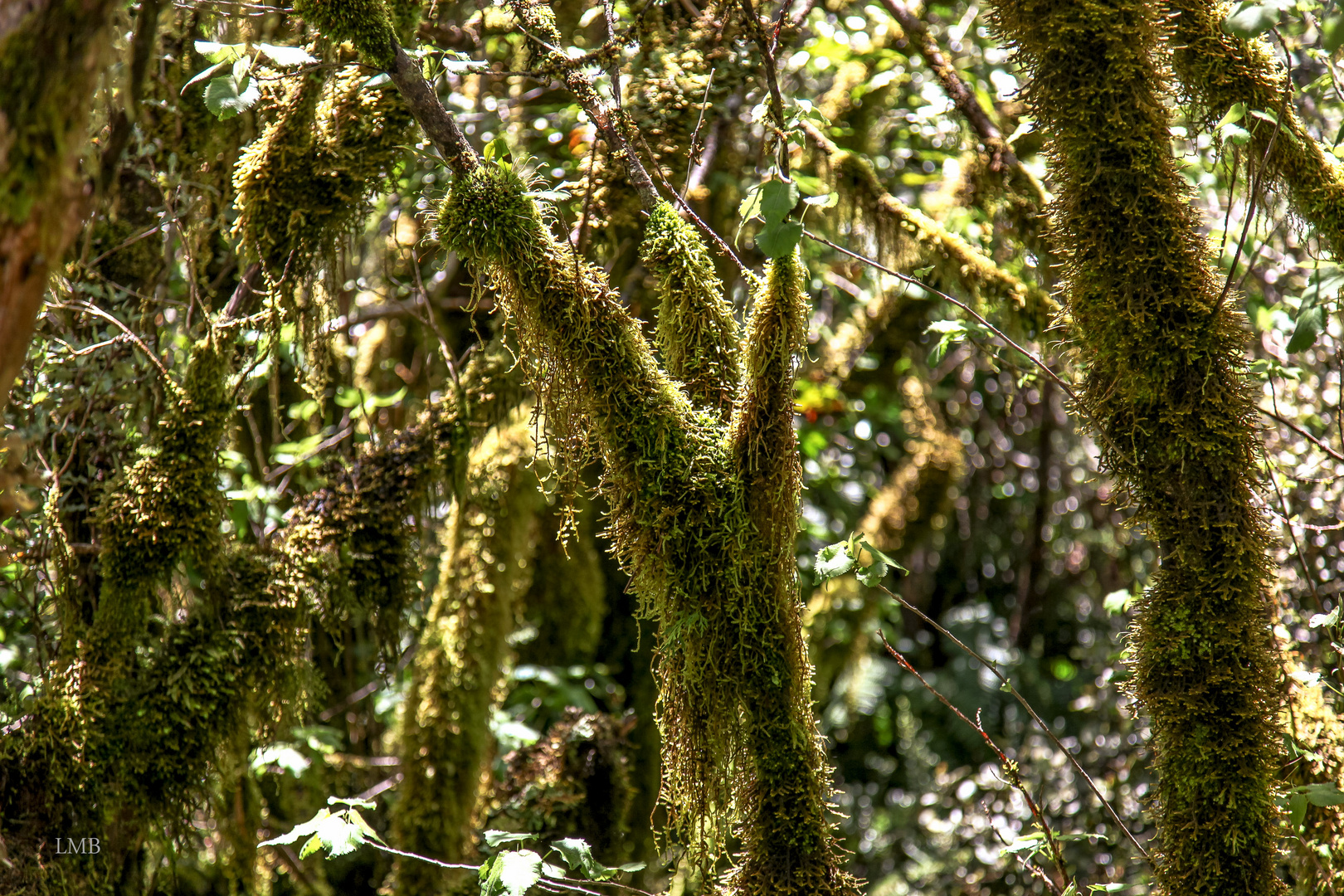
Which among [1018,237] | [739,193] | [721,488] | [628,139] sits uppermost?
[739,193]

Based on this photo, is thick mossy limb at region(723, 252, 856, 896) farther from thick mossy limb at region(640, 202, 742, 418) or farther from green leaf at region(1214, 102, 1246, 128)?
green leaf at region(1214, 102, 1246, 128)

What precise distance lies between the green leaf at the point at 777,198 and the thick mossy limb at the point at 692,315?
0.79 ft

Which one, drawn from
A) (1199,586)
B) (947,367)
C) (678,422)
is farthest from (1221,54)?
(947,367)

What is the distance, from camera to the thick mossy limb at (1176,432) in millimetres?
1656

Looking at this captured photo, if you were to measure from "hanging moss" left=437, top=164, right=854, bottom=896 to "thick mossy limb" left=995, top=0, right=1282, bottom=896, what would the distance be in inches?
24.7

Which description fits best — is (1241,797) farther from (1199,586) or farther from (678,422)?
(678,422)

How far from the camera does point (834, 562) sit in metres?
1.71

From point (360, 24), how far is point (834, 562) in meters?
1.26

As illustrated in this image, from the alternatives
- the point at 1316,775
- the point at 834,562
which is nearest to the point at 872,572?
the point at 834,562

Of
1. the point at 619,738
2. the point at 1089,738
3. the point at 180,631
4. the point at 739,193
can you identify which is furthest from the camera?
the point at 1089,738

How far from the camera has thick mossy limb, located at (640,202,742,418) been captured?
1.62m

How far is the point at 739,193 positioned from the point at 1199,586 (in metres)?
2.87

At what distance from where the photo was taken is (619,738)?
3.13m

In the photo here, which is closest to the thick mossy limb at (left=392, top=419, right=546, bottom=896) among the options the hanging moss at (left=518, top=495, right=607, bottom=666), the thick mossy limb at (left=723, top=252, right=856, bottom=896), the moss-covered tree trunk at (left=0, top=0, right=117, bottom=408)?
the hanging moss at (left=518, top=495, right=607, bottom=666)
